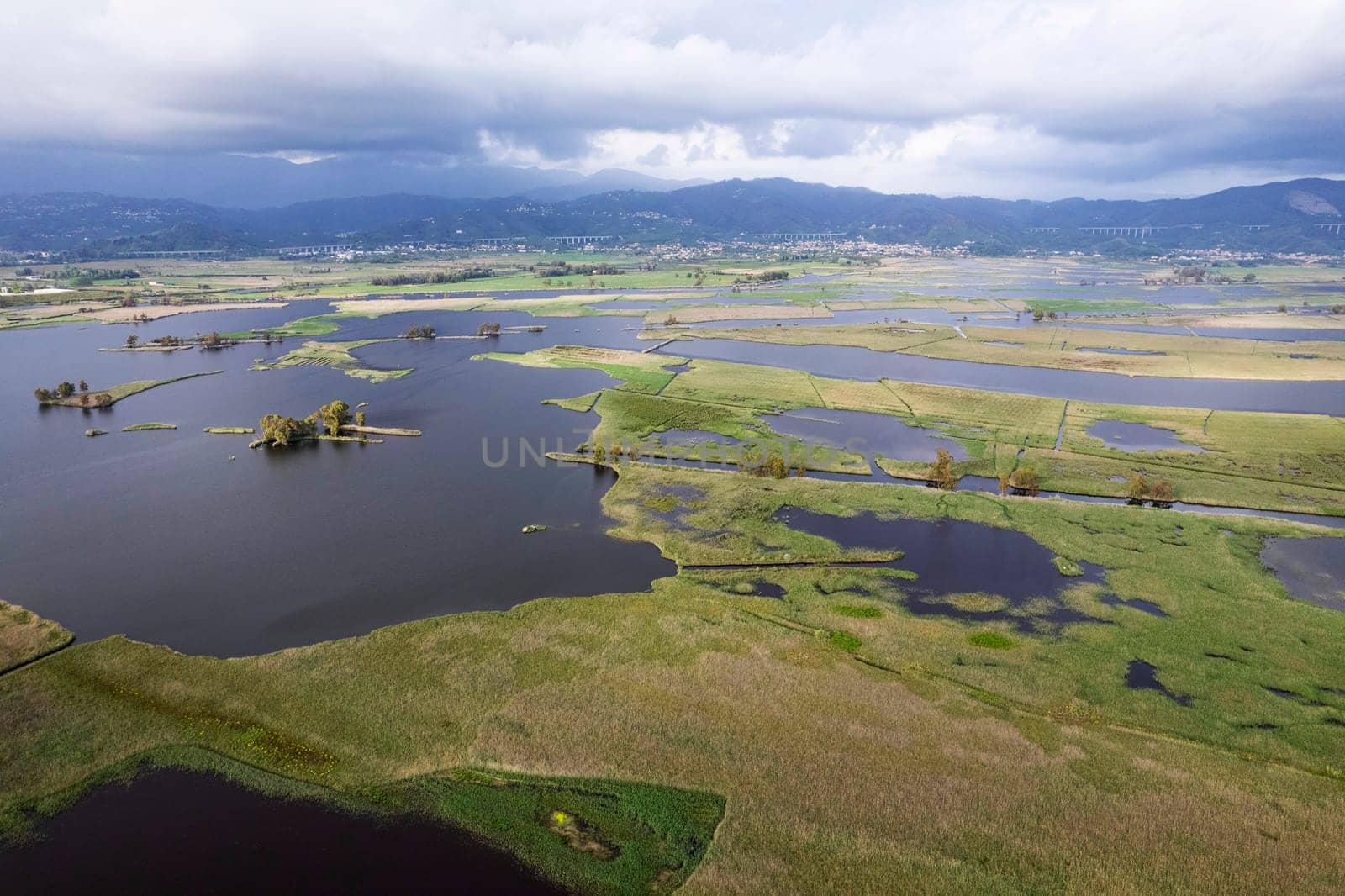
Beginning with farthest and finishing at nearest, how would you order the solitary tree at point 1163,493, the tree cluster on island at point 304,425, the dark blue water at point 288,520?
the tree cluster on island at point 304,425 < the solitary tree at point 1163,493 < the dark blue water at point 288,520

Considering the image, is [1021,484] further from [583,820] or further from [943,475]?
[583,820]

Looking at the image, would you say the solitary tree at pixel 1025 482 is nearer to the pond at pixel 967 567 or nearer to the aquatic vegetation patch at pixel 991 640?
the pond at pixel 967 567

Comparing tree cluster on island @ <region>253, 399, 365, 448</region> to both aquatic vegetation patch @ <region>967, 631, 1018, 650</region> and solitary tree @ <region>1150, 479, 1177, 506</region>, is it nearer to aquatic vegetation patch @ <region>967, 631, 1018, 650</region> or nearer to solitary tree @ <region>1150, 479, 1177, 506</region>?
aquatic vegetation patch @ <region>967, 631, 1018, 650</region>

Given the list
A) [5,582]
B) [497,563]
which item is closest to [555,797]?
[497,563]

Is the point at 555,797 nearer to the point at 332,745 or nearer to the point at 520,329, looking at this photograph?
the point at 332,745

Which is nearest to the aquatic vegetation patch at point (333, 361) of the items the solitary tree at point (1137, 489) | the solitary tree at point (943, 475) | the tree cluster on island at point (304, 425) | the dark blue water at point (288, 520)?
the dark blue water at point (288, 520)

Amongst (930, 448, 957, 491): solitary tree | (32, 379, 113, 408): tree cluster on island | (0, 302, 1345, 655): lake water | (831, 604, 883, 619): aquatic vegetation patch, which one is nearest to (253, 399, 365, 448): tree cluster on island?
(0, 302, 1345, 655): lake water

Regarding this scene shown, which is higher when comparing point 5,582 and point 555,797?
point 5,582

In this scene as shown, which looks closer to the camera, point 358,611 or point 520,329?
point 358,611
